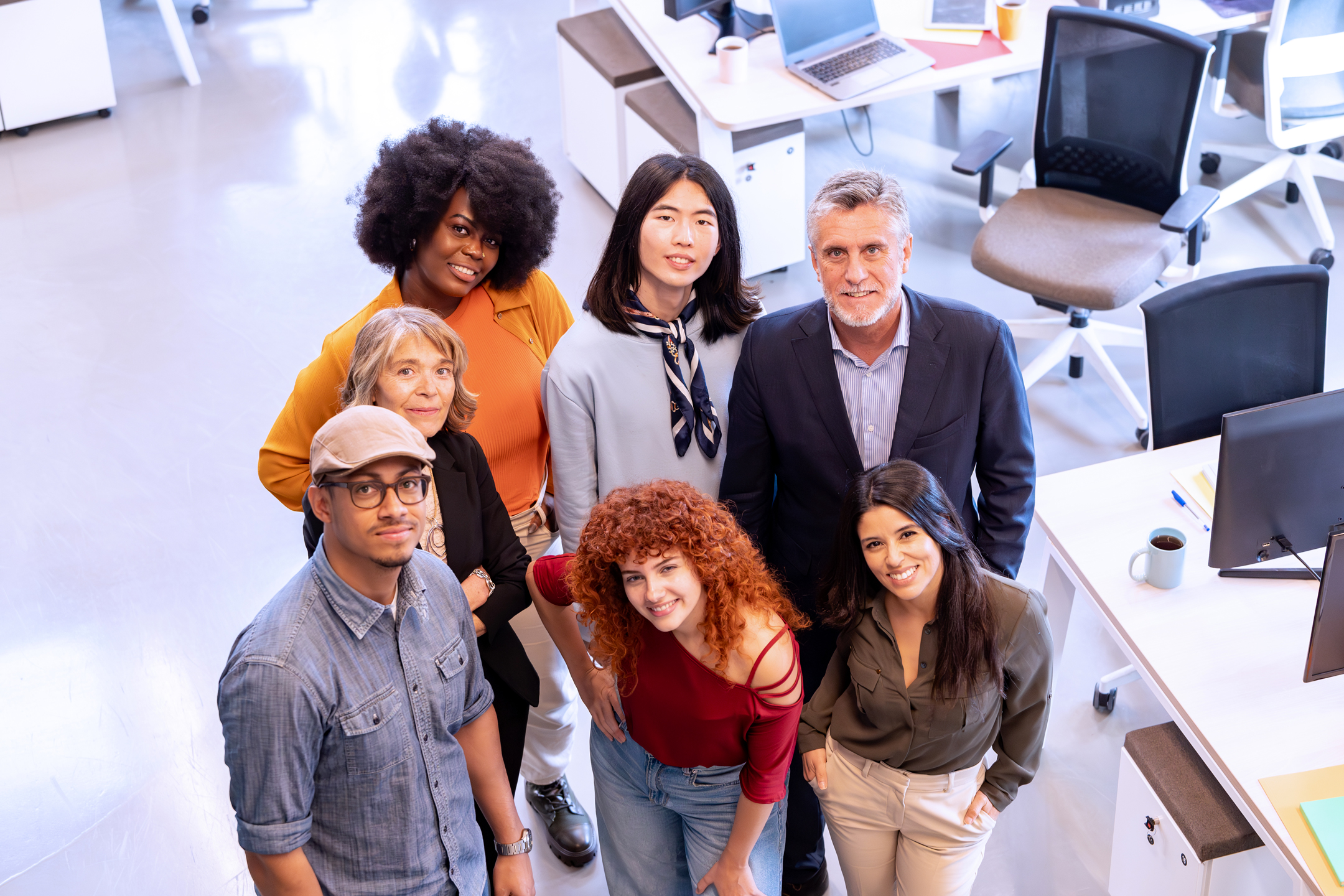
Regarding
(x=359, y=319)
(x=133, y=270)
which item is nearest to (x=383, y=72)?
(x=133, y=270)

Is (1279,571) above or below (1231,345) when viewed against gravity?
below

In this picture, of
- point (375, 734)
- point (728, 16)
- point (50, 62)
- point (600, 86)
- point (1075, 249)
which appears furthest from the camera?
point (50, 62)

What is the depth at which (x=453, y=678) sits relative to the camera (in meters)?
2.00

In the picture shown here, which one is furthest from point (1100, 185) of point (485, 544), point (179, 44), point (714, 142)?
point (179, 44)

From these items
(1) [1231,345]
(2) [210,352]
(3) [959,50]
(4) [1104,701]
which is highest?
(3) [959,50]

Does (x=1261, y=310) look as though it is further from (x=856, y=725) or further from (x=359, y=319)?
(x=359, y=319)

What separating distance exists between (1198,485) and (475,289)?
5.79 feet

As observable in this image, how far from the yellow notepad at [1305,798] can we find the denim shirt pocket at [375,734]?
1594 millimetres

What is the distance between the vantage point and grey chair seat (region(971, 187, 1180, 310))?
3975 millimetres

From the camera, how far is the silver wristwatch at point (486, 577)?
2.34 meters

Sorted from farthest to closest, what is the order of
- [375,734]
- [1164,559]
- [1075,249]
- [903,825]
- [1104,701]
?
[1075,249], [1104,701], [1164,559], [903,825], [375,734]

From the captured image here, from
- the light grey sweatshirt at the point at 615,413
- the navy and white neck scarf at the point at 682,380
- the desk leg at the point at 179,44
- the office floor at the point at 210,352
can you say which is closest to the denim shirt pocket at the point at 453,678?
the light grey sweatshirt at the point at 615,413

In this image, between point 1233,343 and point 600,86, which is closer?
point 1233,343

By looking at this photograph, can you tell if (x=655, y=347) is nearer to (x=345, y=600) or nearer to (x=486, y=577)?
(x=486, y=577)
